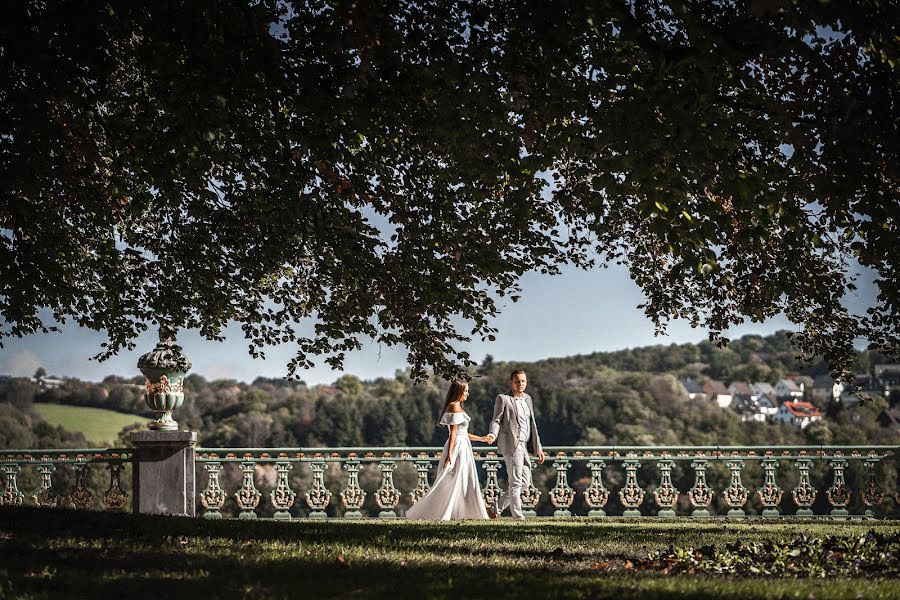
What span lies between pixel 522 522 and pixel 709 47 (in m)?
7.13

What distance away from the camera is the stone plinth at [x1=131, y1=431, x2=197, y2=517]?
1243cm

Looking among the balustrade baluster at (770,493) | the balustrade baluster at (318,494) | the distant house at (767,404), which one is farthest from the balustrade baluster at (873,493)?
the distant house at (767,404)

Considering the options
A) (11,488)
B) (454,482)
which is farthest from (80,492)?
(454,482)

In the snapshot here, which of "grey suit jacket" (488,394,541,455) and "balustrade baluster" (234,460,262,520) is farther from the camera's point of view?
"balustrade baluster" (234,460,262,520)

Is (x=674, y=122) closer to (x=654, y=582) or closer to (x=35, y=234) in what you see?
(x=654, y=582)

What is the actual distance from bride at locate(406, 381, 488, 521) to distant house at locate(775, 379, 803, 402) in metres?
68.8

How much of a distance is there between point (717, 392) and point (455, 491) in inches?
2649

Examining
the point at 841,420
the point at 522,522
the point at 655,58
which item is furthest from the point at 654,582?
the point at 841,420

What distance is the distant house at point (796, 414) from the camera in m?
71.7

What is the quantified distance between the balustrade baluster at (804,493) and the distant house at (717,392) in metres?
56.8

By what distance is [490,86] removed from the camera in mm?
8047

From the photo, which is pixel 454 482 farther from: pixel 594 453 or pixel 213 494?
pixel 213 494

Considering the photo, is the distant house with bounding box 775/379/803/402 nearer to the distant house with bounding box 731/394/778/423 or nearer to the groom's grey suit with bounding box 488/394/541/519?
the distant house with bounding box 731/394/778/423

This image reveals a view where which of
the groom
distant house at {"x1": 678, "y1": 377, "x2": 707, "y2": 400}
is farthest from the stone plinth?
distant house at {"x1": 678, "y1": 377, "x2": 707, "y2": 400}
